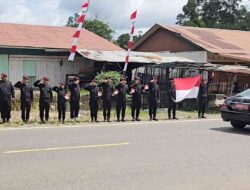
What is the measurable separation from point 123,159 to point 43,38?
60.6 ft

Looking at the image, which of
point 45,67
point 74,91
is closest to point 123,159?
point 74,91

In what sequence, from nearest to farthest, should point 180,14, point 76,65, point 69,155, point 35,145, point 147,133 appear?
point 69,155, point 35,145, point 147,133, point 76,65, point 180,14

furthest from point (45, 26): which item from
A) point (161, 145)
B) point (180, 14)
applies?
point (180, 14)

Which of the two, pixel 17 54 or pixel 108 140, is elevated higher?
pixel 17 54

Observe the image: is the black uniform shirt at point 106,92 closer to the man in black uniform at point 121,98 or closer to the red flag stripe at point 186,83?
the man in black uniform at point 121,98

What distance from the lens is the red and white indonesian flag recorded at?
1777 centimetres

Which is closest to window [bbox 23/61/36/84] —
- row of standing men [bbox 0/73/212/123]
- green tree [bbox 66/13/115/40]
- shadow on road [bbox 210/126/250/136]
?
row of standing men [bbox 0/73/212/123]

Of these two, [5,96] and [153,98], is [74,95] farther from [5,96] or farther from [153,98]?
[153,98]

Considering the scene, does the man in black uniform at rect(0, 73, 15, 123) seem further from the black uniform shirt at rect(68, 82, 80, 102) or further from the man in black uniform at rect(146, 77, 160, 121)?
the man in black uniform at rect(146, 77, 160, 121)

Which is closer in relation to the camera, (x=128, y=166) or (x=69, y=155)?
(x=128, y=166)

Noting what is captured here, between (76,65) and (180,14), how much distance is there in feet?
123

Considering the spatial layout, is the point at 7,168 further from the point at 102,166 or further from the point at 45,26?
the point at 45,26

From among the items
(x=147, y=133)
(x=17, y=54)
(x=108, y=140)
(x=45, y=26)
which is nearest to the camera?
(x=108, y=140)

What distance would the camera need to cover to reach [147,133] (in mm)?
11977
